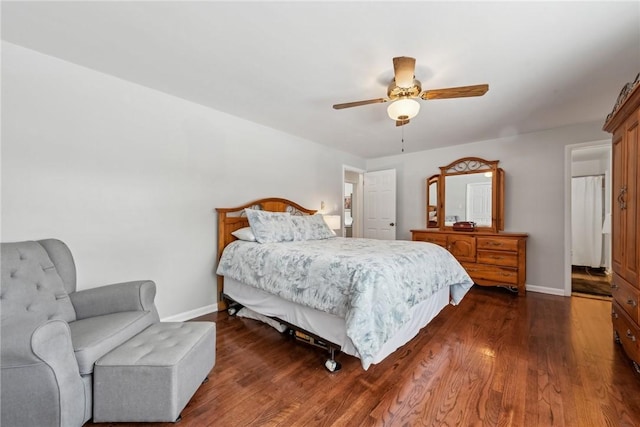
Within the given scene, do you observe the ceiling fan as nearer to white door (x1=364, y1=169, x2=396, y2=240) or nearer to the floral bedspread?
the floral bedspread

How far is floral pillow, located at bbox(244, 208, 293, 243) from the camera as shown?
115 inches

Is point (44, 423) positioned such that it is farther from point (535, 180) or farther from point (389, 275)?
point (535, 180)

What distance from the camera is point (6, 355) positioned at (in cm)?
114

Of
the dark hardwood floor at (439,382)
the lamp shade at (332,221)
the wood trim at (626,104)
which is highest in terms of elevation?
the wood trim at (626,104)

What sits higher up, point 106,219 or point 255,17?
point 255,17

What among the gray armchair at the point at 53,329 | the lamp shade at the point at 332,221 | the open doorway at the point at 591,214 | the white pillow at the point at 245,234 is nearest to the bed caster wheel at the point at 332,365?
the gray armchair at the point at 53,329

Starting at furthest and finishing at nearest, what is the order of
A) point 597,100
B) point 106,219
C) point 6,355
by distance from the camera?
point 597,100
point 106,219
point 6,355

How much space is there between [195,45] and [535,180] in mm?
4690

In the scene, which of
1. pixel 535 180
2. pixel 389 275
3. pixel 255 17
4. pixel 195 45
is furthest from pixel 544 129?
pixel 195 45

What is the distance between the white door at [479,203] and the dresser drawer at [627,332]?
2067mm

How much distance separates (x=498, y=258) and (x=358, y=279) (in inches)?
124

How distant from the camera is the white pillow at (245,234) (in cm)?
292

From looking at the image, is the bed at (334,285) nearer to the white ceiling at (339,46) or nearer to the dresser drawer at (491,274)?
the dresser drawer at (491,274)

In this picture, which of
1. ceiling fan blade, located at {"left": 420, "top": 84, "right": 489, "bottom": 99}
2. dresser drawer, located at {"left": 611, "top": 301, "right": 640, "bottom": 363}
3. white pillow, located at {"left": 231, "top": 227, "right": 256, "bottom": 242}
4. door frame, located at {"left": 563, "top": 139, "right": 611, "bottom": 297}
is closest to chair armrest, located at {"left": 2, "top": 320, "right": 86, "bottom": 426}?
white pillow, located at {"left": 231, "top": 227, "right": 256, "bottom": 242}
